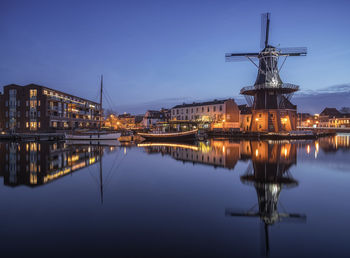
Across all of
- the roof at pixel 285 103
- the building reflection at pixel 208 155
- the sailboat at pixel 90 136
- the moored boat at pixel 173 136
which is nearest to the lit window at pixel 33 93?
the sailboat at pixel 90 136

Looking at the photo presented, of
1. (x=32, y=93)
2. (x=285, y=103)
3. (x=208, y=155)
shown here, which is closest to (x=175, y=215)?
(x=208, y=155)

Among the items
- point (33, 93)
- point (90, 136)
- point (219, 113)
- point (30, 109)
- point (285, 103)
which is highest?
point (33, 93)

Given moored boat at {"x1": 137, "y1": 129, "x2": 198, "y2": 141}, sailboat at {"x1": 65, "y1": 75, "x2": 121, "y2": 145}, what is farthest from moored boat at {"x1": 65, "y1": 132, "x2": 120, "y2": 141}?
moored boat at {"x1": 137, "y1": 129, "x2": 198, "y2": 141}

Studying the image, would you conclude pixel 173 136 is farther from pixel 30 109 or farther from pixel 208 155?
pixel 30 109

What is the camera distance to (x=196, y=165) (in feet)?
59.3

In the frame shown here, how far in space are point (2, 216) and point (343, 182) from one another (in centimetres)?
1581

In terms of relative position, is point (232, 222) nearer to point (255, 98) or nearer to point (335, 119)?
point (255, 98)

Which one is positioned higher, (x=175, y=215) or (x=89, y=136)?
(x=89, y=136)

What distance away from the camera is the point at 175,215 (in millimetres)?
7566

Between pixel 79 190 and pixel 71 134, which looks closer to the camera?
pixel 79 190

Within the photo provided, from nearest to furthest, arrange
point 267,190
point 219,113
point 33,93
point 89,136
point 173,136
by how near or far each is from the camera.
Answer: point 267,190
point 89,136
point 173,136
point 33,93
point 219,113

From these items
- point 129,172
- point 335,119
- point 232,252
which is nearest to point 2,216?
point 232,252

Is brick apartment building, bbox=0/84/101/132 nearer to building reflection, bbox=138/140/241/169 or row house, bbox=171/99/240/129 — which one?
row house, bbox=171/99/240/129

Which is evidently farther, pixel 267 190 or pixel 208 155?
pixel 208 155
